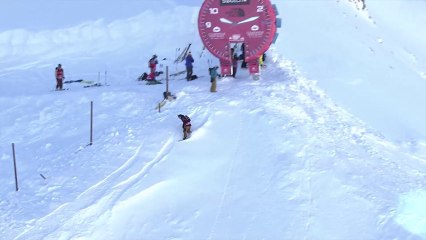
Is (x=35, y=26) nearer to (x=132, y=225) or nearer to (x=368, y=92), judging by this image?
(x=368, y=92)

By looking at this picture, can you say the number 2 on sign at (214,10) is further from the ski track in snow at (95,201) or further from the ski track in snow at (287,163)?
the ski track in snow at (95,201)

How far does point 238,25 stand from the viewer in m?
17.7

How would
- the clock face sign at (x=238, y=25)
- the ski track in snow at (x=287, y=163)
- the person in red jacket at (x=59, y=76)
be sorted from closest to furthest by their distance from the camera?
the ski track in snow at (x=287, y=163), the clock face sign at (x=238, y=25), the person in red jacket at (x=59, y=76)

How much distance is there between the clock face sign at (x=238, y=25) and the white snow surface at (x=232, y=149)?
36.3 inches

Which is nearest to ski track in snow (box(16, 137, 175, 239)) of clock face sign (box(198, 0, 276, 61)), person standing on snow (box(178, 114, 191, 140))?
person standing on snow (box(178, 114, 191, 140))

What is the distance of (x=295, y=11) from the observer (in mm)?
25312

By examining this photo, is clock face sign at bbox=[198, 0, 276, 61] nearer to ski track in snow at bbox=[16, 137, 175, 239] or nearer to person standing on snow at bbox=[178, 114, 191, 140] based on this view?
person standing on snow at bbox=[178, 114, 191, 140]

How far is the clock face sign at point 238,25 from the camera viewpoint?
1744cm

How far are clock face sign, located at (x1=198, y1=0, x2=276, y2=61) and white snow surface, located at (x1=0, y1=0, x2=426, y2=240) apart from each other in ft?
3.03

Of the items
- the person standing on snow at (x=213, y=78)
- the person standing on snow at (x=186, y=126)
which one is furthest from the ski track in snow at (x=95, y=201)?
the person standing on snow at (x=213, y=78)

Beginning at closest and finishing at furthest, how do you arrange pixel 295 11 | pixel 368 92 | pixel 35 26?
pixel 368 92
pixel 295 11
pixel 35 26

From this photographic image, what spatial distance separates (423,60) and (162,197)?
17.7 meters

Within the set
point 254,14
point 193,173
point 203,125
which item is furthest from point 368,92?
point 193,173

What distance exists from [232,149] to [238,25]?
4495 millimetres
